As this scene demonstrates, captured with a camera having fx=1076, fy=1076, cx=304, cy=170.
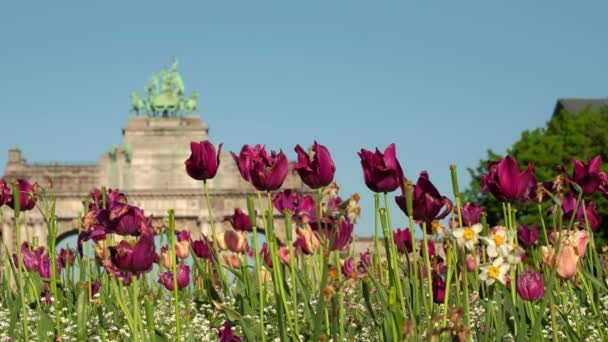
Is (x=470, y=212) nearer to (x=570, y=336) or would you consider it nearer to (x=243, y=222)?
(x=243, y=222)

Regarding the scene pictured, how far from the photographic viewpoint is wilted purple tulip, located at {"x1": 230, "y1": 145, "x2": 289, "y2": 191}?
225 inches

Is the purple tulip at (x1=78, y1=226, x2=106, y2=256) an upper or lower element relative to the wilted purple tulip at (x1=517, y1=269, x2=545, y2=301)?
upper

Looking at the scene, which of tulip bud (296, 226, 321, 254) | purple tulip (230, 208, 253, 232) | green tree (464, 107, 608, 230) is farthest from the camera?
green tree (464, 107, 608, 230)

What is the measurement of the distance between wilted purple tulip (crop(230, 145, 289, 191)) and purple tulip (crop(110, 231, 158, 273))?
2.74ft

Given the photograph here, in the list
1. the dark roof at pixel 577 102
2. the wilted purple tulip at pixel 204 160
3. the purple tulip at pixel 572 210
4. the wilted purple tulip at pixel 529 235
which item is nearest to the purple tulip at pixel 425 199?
the wilted purple tulip at pixel 204 160

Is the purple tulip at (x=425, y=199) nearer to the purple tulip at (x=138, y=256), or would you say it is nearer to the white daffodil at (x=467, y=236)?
the white daffodil at (x=467, y=236)

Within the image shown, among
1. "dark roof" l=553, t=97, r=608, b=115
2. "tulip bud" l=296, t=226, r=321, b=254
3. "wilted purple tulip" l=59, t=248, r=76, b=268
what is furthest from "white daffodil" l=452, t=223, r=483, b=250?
"dark roof" l=553, t=97, r=608, b=115

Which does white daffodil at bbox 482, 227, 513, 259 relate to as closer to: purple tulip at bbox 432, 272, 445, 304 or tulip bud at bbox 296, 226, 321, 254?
purple tulip at bbox 432, 272, 445, 304

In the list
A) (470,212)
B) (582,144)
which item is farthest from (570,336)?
(582,144)

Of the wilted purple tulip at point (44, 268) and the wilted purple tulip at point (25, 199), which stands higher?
the wilted purple tulip at point (25, 199)

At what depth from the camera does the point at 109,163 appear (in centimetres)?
7881

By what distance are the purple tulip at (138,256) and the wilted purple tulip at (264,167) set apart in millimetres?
834

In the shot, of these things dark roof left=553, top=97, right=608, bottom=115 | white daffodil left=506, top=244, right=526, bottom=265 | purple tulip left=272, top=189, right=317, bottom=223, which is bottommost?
white daffodil left=506, top=244, right=526, bottom=265

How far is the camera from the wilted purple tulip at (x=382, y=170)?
5.33 m
